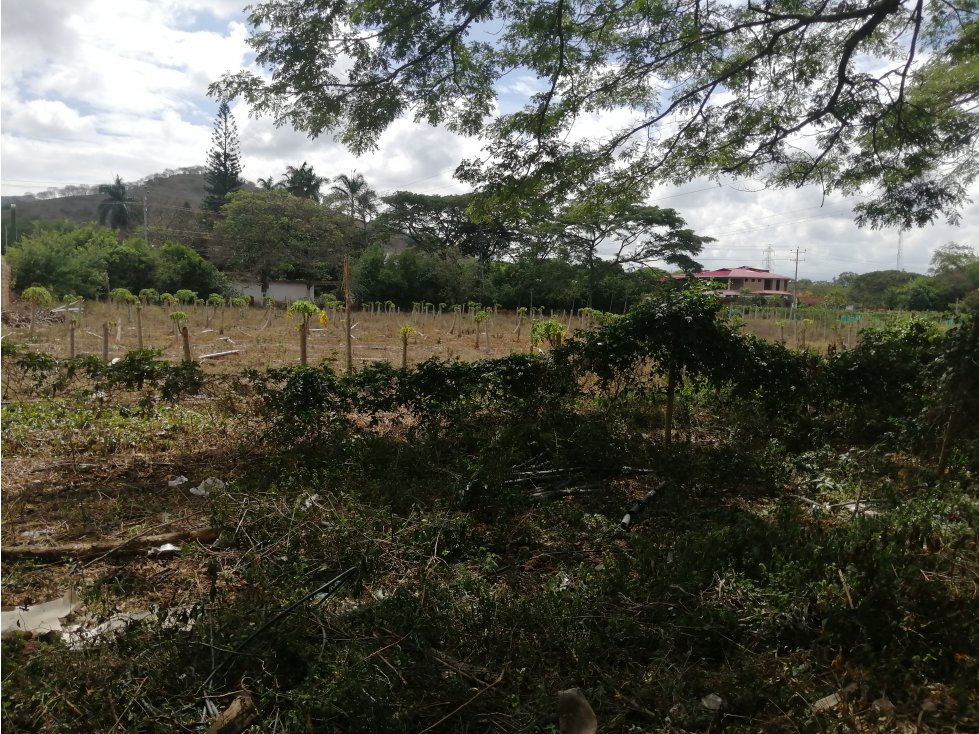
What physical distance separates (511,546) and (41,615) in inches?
97.2

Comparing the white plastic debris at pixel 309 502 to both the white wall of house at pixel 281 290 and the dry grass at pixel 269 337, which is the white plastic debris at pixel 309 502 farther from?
the white wall of house at pixel 281 290

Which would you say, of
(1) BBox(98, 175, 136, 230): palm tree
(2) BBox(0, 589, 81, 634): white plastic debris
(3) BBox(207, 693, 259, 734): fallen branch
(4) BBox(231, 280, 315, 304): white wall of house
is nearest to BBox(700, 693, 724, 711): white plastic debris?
(3) BBox(207, 693, 259, 734): fallen branch

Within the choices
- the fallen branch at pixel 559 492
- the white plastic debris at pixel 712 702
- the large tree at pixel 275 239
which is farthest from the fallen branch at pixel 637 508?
the large tree at pixel 275 239

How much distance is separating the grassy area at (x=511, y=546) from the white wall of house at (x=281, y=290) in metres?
25.1

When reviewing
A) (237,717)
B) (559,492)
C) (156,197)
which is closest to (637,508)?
(559,492)

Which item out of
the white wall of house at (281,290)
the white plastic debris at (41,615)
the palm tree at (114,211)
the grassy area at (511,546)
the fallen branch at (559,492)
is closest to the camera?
the grassy area at (511,546)

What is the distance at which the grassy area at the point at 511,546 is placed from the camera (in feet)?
8.30

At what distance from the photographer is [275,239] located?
98.1 feet

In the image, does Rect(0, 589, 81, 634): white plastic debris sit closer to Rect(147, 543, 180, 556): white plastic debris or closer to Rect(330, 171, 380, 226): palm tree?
Rect(147, 543, 180, 556): white plastic debris

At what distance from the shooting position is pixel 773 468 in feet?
18.5

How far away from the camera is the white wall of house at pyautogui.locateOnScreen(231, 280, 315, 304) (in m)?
31.0

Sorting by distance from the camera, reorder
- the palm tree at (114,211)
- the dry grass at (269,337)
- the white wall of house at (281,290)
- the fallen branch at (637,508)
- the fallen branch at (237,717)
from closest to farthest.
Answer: the fallen branch at (237,717) → the fallen branch at (637,508) → the dry grass at (269,337) → the white wall of house at (281,290) → the palm tree at (114,211)

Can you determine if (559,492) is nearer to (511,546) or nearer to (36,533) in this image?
(511,546)

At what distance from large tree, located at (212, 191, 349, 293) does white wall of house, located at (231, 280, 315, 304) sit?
1.29 ft
